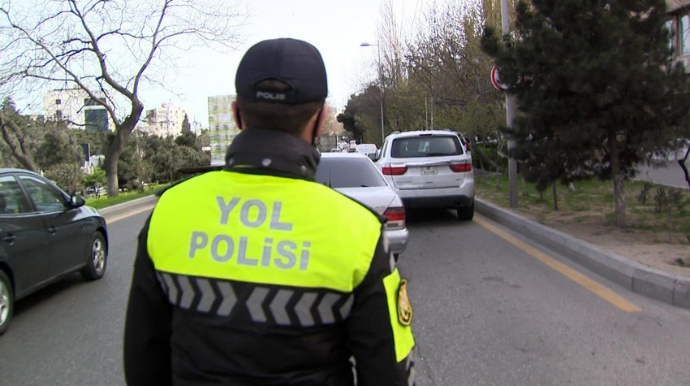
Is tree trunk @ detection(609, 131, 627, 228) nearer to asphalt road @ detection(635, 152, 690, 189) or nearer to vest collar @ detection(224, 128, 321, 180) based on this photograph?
asphalt road @ detection(635, 152, 690, 189)

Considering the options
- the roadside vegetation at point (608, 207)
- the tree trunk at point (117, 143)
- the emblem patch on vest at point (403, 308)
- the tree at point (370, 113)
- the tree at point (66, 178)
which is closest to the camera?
the emblem patch on vest at point (403, 308)

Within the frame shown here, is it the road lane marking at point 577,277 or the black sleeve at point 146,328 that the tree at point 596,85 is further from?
the black sleeve at point 146,328

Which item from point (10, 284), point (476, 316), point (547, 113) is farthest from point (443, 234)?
point (10, 284)

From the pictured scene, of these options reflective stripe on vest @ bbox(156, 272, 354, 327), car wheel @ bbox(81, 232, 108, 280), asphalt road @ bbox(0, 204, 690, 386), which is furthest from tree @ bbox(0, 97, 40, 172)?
reflective stripe on vest @ bbox(156, 272, 354, 327)

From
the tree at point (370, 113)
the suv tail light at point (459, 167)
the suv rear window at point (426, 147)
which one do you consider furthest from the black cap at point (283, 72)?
the tree at point (370, 113)

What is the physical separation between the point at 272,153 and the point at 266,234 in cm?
23

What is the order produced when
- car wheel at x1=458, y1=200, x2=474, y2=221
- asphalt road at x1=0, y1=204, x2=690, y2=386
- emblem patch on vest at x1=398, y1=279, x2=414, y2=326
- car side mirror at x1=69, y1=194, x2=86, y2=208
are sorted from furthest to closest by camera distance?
car wheel at x1=458, y1=200, x2=474, y2=221 < car side mirror at x1=69, y1=194, x2=86, y2=208 < asphalt road at x1=0, y1=204, x2=690, y2=386 < emblem patch on vest at x1=398, y1=279, x2=414, y2=326

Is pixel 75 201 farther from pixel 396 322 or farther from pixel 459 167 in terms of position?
pixel 459 167

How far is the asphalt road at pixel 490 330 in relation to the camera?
4160 mm

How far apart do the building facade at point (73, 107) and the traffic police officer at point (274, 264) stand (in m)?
22.8

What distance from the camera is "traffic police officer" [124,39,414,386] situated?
1377mm

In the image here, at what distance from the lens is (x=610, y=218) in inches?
383

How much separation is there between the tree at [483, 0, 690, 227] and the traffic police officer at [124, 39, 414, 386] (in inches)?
285

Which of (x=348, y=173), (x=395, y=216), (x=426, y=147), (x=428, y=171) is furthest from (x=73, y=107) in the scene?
(x=395, y=216)
